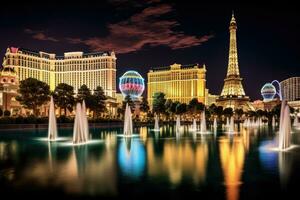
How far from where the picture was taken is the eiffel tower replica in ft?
462

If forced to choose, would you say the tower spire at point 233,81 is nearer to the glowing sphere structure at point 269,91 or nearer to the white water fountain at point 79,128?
the glowing sphere structure at point 269,91

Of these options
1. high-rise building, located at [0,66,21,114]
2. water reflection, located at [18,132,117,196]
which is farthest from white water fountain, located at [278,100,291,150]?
high-rise building, located at [0,66,21,114]

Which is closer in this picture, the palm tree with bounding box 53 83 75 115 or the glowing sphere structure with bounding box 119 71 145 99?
the palm tree with bounding box 53 83 75 115

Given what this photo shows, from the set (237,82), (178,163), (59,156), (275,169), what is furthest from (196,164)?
(237,82)

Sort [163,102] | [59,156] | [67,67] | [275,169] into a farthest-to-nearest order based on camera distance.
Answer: [67,67] < [163,102] < [59,156] < [275,169]

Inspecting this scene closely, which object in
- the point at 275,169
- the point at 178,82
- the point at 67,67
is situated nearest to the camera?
the point at 275,169

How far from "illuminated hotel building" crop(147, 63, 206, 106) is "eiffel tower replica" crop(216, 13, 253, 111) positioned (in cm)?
1132

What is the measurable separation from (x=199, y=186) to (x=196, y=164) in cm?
438

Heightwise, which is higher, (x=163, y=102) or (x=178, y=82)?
(x=178, y=82)

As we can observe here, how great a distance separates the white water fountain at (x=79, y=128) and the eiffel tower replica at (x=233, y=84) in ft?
399

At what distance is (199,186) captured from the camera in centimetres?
1055

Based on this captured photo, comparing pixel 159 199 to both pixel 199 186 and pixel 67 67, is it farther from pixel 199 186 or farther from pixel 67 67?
pixel 67 67

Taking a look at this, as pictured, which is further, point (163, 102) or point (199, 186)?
point (163, 102)

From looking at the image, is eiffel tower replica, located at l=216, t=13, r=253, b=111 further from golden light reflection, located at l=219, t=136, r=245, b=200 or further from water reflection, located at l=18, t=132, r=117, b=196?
water reflection, located at l=18, t=132, r=117, b=196
